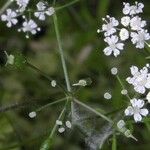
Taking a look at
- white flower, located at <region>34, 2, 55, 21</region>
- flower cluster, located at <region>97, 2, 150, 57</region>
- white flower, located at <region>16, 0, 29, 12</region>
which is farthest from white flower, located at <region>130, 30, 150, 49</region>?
white flower, located at <region>16, 0, 29, 12</region>

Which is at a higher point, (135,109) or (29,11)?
(29,11)

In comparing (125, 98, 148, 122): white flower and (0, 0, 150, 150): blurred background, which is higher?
(125, 98, 148, 122): white flower

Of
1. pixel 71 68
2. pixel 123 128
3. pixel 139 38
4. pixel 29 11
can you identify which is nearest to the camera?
pixel 123 128

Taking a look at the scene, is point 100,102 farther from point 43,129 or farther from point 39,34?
point 39,34

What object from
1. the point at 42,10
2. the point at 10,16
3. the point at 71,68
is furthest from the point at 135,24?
the point at 71,68

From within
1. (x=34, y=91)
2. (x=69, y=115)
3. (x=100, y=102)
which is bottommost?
(x=100, y=102)

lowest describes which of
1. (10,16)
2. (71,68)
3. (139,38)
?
(71,68)

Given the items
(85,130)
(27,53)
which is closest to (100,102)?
(27,53)

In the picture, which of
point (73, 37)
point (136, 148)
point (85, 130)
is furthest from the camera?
point (73, 37)

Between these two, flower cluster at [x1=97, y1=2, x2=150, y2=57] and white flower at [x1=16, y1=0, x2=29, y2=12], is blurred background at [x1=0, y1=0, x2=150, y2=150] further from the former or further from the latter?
flower cluster at [x1=97, y1=2, x2=150, y2=57]

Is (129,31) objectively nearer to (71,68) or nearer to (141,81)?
(141,81)

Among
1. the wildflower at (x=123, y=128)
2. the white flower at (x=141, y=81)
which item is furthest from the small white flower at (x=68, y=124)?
the white flower at (x=141, y=81)
